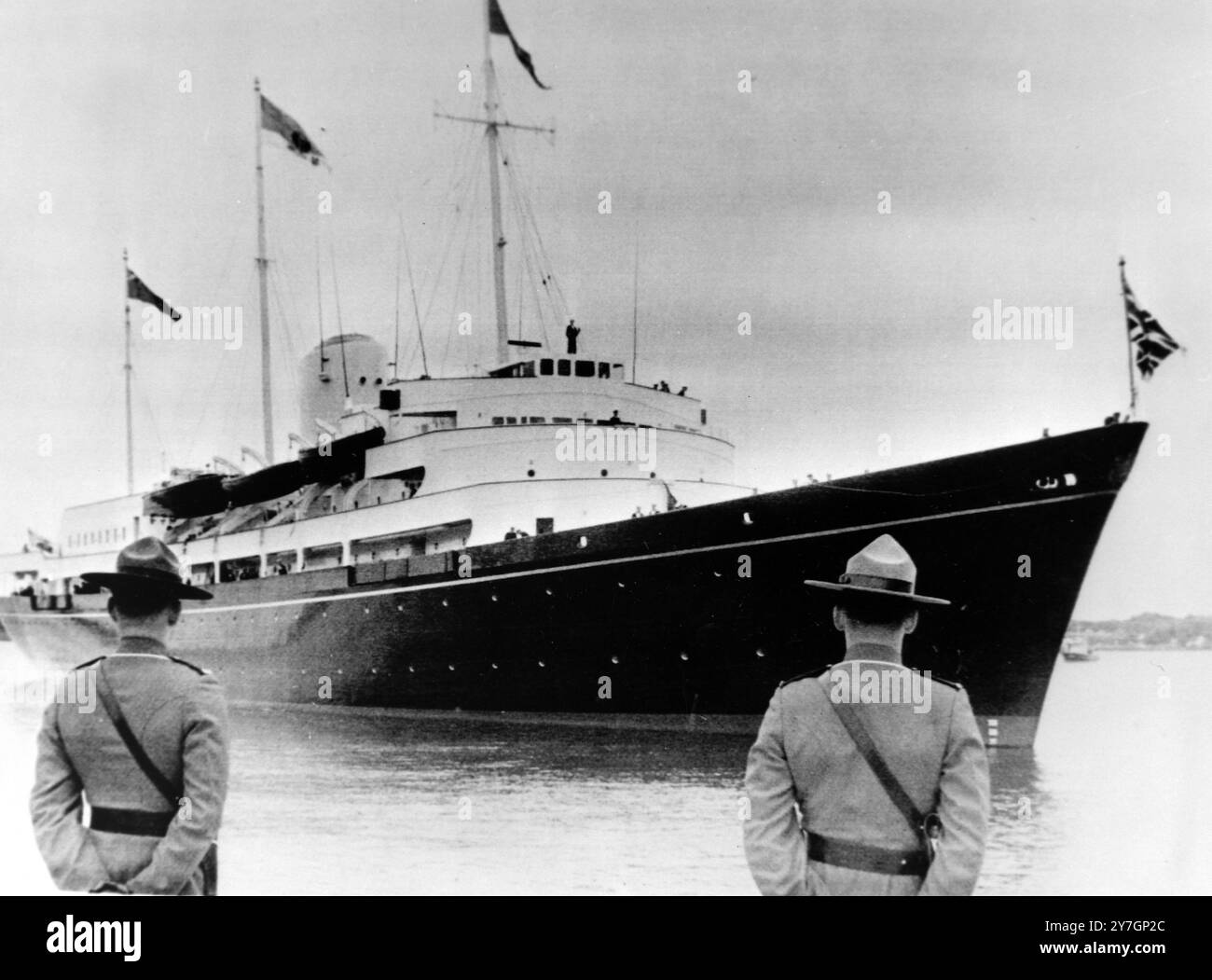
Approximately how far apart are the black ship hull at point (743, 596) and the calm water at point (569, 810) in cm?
46

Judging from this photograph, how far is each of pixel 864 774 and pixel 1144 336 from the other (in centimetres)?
566

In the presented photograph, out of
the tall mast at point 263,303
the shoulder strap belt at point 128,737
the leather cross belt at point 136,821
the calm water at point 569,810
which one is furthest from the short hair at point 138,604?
the tall mast at point 263,303

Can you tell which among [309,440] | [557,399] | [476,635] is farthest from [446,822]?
[309,440]

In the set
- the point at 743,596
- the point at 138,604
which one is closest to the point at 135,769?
the point at 138,604

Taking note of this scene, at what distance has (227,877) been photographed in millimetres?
7195

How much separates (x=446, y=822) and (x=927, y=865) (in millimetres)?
6405

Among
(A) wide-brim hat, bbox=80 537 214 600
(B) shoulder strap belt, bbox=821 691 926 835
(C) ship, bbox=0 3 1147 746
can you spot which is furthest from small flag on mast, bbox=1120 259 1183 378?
(A) wide-brim hat, bbox=80 537 214 600

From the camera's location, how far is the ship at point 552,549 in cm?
1035

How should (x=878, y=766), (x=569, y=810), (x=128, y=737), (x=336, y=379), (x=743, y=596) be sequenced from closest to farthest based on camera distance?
(x=878, y=766) → (x=128, y=737) → (x=569, y=810) → (x=743, y=596) → (x=336, y=379)

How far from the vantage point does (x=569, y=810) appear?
9.30 metres

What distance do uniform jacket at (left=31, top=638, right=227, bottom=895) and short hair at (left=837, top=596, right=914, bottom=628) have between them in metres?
1.84

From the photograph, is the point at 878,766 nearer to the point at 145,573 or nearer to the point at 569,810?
the point at 145,573

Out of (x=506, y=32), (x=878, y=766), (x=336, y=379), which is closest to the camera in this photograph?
(x=878, y=766)

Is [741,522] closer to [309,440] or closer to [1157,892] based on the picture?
[1157,892]
